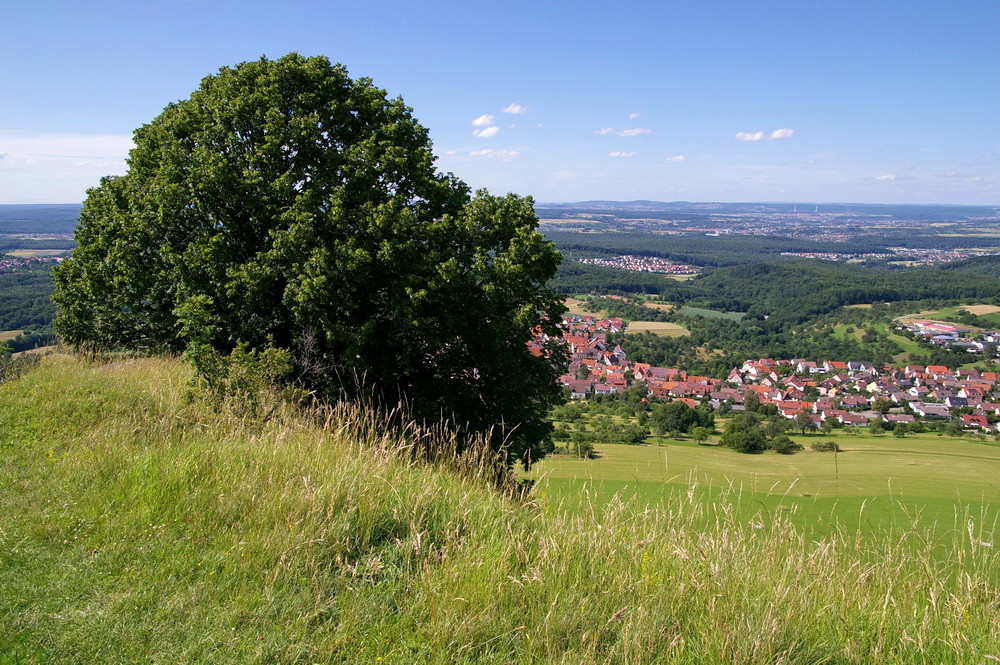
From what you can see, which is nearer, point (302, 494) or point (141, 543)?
point (141, 543)

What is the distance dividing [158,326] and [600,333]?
8060 cm

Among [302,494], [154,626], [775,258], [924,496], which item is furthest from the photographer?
[775,258]

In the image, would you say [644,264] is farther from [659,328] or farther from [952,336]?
[952,336]

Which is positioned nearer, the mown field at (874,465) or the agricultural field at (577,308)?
the mown field at (874,465)

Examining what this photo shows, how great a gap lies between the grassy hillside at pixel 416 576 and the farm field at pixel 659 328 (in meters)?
94.6

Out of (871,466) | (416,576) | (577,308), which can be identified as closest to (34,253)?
(416,576)

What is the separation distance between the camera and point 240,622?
120 inches

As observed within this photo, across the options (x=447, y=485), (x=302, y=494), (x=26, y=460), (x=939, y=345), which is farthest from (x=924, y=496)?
(x=939, y=345)

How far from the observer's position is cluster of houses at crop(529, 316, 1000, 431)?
59.1 meters

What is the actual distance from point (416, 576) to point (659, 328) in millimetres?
102079

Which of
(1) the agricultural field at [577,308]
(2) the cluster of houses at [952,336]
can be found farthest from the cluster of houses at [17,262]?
(2) the cluster of houses at [952,336]

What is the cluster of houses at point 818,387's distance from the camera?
194 feet

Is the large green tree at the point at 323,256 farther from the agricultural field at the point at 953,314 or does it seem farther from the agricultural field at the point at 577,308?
the agricultural field at the point at 953,314

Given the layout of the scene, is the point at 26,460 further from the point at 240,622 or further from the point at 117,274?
the point at 117,274
